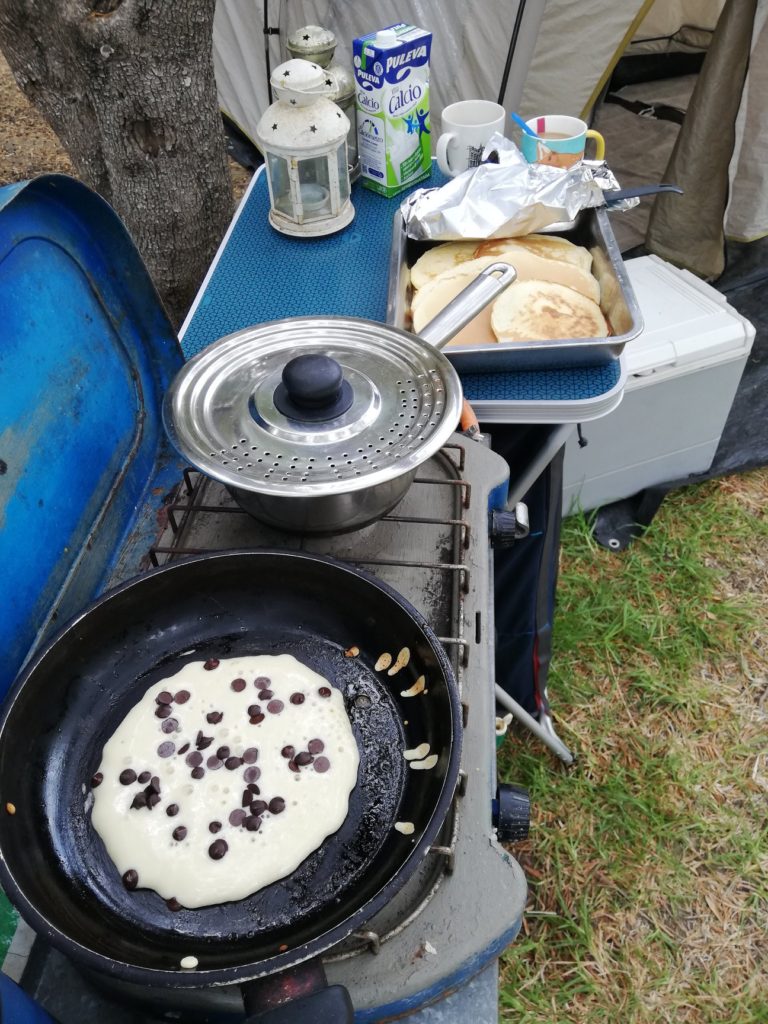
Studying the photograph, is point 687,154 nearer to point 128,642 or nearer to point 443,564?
point 443,564

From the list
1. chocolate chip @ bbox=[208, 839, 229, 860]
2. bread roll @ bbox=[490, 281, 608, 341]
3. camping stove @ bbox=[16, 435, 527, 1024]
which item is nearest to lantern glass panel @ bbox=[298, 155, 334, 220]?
bread roll @ bbox=[490, 281, 608, 341]

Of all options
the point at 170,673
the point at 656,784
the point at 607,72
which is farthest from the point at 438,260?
the point at 607,72

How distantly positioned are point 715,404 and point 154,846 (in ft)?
7.26

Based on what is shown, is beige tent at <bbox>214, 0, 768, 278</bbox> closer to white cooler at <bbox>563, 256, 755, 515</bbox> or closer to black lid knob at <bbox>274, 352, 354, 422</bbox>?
white cooler at <bbox>563, 256, 755, 515</bbox>

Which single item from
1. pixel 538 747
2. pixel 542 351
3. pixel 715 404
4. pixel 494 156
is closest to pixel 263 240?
pixel 494 156

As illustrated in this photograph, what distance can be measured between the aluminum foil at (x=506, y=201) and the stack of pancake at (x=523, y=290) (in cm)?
4

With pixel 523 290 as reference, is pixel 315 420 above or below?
above

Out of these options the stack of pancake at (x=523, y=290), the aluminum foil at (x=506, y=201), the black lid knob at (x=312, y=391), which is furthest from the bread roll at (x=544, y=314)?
the black lid knob at (x=312, y=391)

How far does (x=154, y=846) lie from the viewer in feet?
3.09

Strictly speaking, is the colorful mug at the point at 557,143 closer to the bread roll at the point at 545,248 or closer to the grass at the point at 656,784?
the bread roll at the point at 545,248

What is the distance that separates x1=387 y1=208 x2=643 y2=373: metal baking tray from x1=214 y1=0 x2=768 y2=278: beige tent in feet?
4.81

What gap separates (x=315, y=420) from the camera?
3.53 ft

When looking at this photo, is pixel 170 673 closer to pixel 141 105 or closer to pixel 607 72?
pixel 141 105

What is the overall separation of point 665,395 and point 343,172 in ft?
4.01
